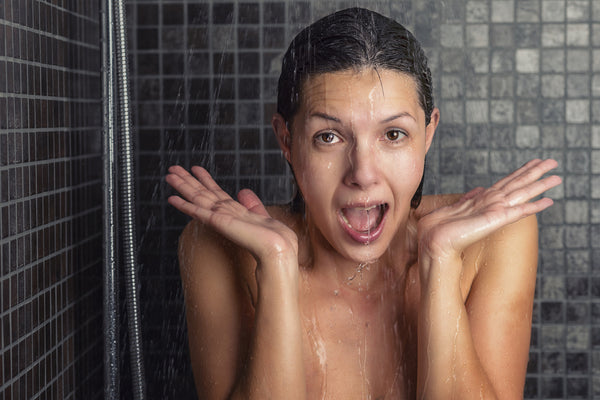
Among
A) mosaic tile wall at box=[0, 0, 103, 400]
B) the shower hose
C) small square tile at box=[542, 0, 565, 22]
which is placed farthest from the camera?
small square tile at box=[542, 0, 565, 22]

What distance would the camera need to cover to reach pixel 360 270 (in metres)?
1.12

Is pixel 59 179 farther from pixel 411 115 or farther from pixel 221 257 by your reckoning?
pixel 411 115

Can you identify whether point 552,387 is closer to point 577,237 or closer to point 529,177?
point 577,237

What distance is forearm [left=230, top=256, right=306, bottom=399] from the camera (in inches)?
37.7

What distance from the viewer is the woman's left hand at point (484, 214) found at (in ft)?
3.19

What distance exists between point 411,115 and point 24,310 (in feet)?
1.98

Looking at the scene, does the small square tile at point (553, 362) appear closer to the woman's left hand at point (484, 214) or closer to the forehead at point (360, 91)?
the woman's left hand at point (484, 214)

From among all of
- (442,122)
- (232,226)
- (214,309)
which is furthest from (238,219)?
(442,122)

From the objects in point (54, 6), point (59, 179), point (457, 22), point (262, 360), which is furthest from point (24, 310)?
point (457, 22)

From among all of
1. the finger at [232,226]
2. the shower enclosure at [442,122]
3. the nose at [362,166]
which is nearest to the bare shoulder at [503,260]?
the nose at [362,166]

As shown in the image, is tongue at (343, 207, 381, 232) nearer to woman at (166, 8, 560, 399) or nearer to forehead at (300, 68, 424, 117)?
woman at (166, 8, 560, 399)

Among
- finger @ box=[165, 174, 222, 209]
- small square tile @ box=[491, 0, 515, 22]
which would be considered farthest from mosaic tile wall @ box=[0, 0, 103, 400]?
small square tile @ box=[491, 0, 515, 22]

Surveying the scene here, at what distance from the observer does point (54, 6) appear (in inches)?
43.4

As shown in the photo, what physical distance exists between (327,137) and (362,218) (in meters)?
0.12
